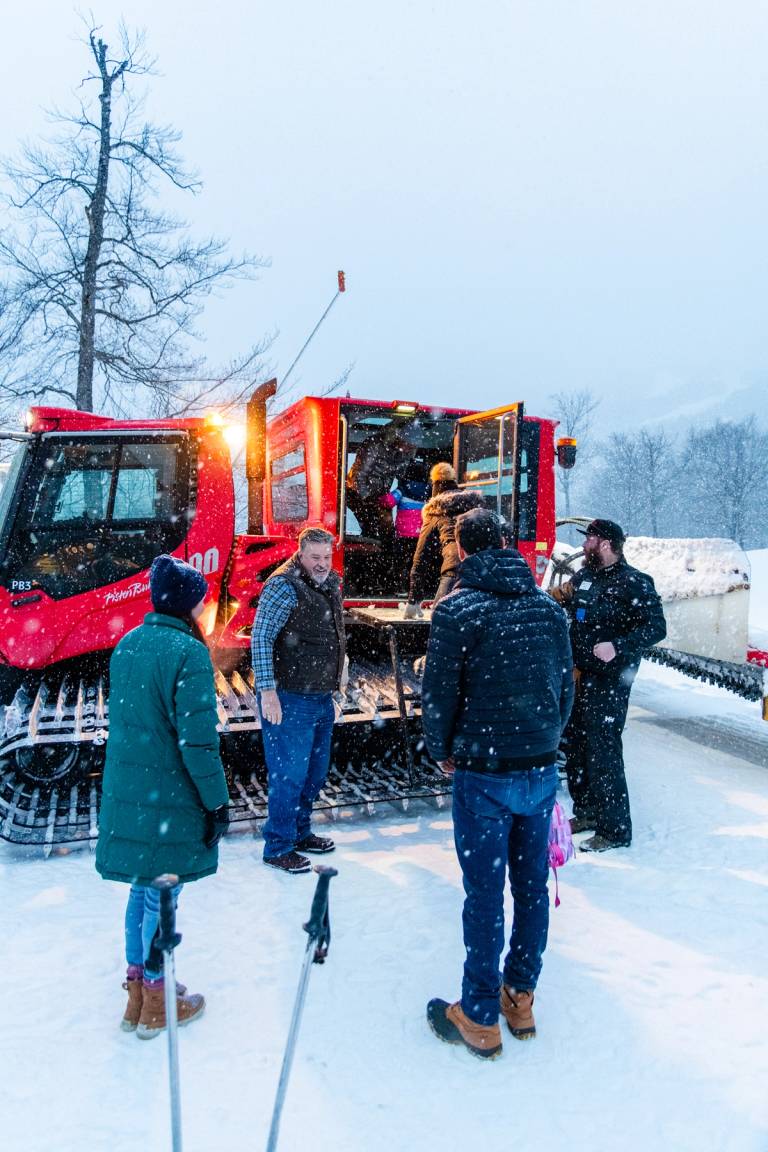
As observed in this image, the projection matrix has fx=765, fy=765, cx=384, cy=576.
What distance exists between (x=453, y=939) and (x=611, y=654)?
1.83 metres

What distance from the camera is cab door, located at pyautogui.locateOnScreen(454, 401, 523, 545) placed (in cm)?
590

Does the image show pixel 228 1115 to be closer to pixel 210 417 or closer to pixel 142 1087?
pixel 142 1087

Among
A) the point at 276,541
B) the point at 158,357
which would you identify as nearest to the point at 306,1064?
the point at 276,541

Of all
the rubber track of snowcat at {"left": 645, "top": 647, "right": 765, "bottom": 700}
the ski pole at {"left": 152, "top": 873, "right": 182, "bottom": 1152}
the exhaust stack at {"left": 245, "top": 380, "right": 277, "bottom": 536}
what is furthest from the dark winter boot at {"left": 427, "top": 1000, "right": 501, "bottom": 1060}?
the rubber track of snowcat at {"left": 645, "top": 647, "right": 765, "bottom": 700}

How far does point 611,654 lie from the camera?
4.49 meters

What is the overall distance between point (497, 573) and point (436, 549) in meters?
3.33

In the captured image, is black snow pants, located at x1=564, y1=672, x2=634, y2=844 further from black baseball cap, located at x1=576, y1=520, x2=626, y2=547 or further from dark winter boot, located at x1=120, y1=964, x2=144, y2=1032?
dark winter boot, located at x1=120, y1=964, x2=144, y2=1032

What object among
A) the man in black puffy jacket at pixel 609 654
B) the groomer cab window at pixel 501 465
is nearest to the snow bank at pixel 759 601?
the groomer cab window at pixel 501 465

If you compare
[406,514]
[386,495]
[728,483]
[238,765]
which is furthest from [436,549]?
[728,483]

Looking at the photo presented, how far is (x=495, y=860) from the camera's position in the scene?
2.76 meters

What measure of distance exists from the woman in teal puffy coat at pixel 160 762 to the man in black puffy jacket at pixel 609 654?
2605mm

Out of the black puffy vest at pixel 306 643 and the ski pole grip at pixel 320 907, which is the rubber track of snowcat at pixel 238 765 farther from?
the ski pole grip at pixel 320 907

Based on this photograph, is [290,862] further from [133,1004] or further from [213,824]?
[213,824]

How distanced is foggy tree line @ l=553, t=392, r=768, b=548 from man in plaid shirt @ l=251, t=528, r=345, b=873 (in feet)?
132
